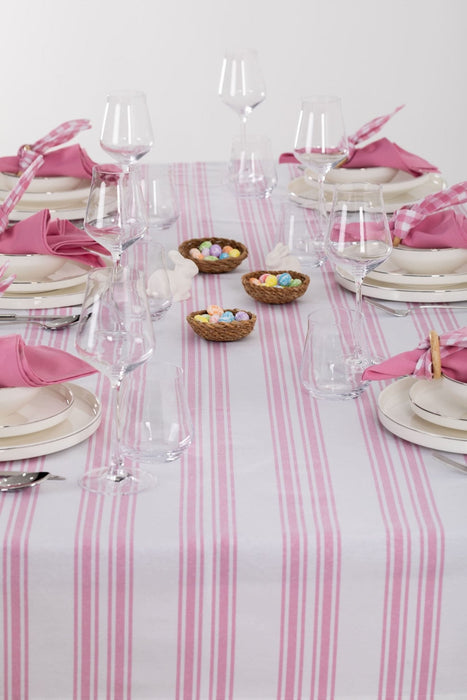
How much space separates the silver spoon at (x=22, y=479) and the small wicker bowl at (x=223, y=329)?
50cm

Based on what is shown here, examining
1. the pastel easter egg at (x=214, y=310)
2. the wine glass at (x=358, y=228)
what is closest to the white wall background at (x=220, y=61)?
the pastel easter egg at (x=214, y=310)

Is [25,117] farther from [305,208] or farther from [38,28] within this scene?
[305,208]

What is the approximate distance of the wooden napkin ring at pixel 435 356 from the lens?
1.31 metres

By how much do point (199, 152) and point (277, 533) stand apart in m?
4.67

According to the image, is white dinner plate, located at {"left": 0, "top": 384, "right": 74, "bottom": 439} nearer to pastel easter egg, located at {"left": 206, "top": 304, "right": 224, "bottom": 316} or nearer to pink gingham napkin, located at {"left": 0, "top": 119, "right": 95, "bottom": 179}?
pastel easter egg, located at {"left": 206, "top": 304, "right": 224, "bottom": 316}

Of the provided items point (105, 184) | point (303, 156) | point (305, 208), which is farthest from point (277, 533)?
point (305, 208)

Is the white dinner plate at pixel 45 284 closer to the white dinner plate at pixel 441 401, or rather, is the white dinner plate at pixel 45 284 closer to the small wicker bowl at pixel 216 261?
the small wicker bowl at pixel 216 261

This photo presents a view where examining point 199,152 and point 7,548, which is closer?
point 7,548

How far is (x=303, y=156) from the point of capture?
1.99 m

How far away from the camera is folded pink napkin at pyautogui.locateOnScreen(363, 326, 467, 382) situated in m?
1.30

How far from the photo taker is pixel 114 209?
52.2 inches

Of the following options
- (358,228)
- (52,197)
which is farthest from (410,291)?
(52,197)

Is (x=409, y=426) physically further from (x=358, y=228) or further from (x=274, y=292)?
(x=274, y=292)

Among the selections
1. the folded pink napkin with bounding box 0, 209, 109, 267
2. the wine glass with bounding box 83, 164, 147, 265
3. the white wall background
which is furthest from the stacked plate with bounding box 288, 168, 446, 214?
the white wall background
